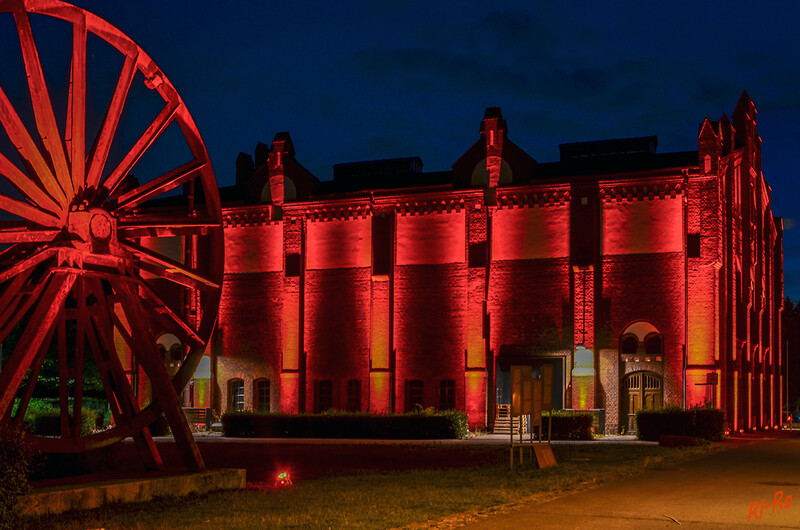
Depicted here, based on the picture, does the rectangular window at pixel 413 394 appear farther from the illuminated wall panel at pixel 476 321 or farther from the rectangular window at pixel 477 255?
the rectangular window at pixel 477 255

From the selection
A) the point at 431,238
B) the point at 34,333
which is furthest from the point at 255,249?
the point at 34,333

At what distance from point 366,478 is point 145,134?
7326 millimetres

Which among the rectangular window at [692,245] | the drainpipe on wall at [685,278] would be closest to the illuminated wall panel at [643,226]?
the drainpipe on wall at [685,278]

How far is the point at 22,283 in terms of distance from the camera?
1506 centimetres

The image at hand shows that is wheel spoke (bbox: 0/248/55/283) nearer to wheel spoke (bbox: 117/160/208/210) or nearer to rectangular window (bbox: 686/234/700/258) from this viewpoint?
wheel spoke (bbox: 117/160/208/210)

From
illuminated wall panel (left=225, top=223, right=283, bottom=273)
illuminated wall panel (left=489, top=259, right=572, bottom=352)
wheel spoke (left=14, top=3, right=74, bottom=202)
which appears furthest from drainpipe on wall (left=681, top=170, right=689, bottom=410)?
wheel spoke (left=14, top=3, right=74, bottom=202)

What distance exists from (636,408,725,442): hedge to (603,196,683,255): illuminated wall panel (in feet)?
24.3

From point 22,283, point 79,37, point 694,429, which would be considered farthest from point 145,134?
point 694,429

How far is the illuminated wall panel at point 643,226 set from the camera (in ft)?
127

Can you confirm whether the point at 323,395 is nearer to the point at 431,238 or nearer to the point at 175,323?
the point at 431,238

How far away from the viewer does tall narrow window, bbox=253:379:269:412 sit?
1730 inches

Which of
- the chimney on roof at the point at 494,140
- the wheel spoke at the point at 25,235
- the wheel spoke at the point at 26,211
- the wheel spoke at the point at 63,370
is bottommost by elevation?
the wheel spoke at the point at 63,370

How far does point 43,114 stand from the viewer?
1524 centimetres

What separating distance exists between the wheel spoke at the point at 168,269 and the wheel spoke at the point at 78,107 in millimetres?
1590
